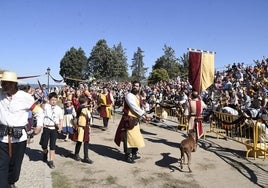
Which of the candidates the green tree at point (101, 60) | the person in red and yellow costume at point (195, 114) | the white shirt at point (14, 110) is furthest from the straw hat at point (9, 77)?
the green tree at point (101, 60)

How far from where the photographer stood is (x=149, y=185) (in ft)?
20.6

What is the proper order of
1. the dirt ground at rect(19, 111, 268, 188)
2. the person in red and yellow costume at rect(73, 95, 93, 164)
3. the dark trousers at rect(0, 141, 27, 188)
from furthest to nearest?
1. the person in red and yellow costume at rect(73, 95, 93, 164)
2. the dirt ground at rect(19, 111, 268, 188)
3. the dark trousers at rect(0, 141, 27, 188)

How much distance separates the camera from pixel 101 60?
64562 mm

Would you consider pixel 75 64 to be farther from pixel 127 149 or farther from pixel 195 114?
pixel 127 149

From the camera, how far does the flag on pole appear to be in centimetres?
958

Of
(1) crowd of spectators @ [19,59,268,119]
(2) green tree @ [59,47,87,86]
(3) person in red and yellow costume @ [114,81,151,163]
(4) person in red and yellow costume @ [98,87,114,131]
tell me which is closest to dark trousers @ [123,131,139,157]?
(3) person in red and yellow costume @ [114,81,151,163]

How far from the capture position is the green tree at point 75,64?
70875 millimetres

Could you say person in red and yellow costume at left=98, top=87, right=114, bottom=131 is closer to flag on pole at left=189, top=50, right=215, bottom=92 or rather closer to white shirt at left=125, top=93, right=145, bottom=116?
flag on pole at left=189, top=50, right=215, bottom=92

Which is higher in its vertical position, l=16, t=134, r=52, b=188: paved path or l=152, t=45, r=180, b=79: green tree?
l=152, t=45, r=180, b=79: green tree

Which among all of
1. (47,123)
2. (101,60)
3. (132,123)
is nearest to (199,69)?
(132,123)

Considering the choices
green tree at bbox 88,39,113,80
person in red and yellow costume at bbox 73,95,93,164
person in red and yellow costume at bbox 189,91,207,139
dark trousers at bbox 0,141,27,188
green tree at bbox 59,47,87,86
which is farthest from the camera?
green tree at bbox 59,47,87,86

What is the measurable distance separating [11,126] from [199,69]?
6.27 meters

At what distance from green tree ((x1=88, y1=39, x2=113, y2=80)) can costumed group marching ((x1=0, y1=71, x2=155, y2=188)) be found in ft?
168

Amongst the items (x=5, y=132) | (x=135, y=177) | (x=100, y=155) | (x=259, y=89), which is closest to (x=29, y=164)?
(x=100, y=155)
